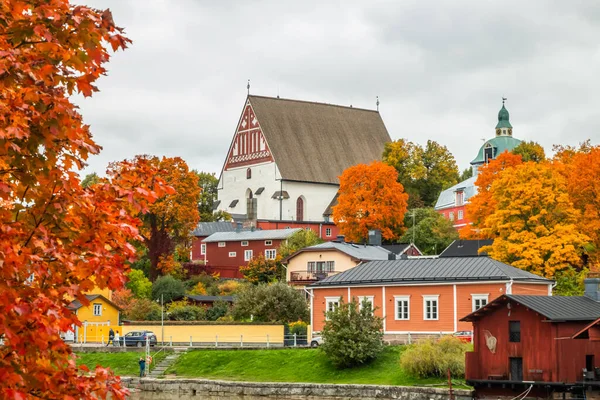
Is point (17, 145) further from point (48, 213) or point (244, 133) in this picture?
point (244, 133)

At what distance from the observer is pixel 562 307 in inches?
1610

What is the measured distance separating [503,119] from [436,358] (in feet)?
281

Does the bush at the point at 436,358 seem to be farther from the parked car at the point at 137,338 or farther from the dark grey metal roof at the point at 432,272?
the parked car at the point at 137,338

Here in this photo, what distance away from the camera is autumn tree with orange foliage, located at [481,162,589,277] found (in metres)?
60.9

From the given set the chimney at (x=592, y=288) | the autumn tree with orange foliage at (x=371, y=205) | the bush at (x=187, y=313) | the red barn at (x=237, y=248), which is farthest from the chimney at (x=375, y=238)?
the chimney at (x=592, y=288)

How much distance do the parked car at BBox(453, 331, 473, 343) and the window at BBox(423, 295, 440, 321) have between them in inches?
87.6

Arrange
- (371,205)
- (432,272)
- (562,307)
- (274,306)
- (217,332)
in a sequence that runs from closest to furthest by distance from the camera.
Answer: (562,307), (432,272), (217,332), (274,306), (371,205)

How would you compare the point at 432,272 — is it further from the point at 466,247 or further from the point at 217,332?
the point at 466,247

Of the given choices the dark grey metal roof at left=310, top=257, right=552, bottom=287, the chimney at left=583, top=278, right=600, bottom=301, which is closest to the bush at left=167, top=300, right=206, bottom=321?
the dark grey metal roof at left=310, top=257, right=552, bottom=287

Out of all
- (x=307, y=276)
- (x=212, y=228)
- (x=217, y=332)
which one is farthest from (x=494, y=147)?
(x=217, y=332)

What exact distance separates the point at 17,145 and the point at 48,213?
0.71 metres

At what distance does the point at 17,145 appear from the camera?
8945 mm

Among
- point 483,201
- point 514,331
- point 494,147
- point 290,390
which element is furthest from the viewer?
point 494,147

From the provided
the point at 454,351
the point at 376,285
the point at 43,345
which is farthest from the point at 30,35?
the point at 376,285
